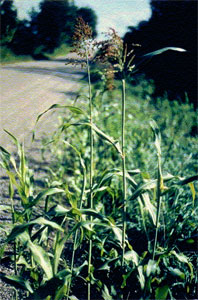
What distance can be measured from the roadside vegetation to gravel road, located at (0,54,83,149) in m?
0.23

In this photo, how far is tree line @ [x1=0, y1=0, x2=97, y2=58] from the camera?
5.49 feet

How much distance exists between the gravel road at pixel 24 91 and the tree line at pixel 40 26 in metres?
0.10

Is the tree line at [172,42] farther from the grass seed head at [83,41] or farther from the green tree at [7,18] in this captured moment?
the grass seed head at [83,41]

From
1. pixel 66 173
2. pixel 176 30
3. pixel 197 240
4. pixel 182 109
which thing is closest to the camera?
pixel 197 240

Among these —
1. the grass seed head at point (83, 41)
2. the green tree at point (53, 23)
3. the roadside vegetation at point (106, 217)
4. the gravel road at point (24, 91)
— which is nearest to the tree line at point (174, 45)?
the roadside vegetation at point (106, 217)

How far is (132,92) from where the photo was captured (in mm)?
4969

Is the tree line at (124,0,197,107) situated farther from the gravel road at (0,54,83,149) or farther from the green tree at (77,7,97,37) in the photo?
the green tree at (77,7,97,37)

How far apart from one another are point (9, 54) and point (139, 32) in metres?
3.86

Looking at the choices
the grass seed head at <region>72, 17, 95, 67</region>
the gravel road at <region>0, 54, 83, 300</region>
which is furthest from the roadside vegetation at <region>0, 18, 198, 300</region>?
the gravel road at <region>0, 54, 83, 300</region>

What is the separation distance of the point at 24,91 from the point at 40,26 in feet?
1.27

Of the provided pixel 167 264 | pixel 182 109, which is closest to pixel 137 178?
pixel 167 264

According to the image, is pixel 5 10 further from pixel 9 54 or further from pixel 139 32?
pixel 139 32

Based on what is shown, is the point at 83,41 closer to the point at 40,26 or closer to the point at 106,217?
the point at 106,217

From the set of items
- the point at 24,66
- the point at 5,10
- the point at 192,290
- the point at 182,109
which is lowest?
the point at 192,290
